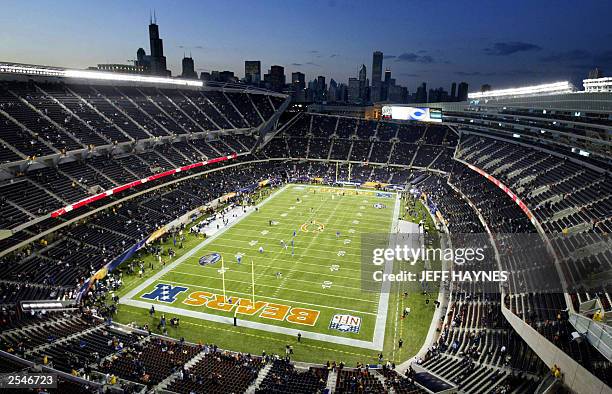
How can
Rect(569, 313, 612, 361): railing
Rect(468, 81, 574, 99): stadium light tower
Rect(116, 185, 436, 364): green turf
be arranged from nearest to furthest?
1. Rect(569, 313, 612, 361): railing
2. Rect(116, 185, 436, 364): green turf
3. Rect(468, 81, 574, 99): stadium light tower

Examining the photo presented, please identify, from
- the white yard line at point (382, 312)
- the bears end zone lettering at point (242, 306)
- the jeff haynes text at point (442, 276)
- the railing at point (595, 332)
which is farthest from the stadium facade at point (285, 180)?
the bears end zone lettering at point (242, 306)

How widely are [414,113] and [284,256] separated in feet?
179

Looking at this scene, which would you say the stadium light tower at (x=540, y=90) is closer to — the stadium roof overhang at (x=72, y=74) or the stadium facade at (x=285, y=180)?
the stadium facade at (x=285, y=180)

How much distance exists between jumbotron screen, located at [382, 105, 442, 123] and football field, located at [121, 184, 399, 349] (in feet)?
121

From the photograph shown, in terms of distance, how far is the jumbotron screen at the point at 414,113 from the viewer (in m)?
78.6

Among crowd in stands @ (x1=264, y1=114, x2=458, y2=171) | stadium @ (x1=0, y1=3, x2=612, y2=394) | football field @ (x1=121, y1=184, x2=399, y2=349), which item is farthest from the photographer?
crowd in stands @ (x1=264, y1=114, x2=458, y2=171)

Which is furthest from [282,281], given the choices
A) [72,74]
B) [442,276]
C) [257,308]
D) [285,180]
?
[72,74]

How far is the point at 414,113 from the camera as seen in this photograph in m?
80.7

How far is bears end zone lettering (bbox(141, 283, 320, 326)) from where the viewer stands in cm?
2727

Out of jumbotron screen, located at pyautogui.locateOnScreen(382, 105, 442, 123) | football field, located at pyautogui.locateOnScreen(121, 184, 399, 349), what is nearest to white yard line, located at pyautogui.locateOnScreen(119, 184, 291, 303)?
football field, located at pyautogui.locateOnScreen(121, 184, 399, 349)

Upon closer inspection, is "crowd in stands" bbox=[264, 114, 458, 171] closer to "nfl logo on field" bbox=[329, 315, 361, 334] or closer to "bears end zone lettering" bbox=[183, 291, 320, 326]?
"nfl logo on field" bbox=[329, 315, 361, 334]

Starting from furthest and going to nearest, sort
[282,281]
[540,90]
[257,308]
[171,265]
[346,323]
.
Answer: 1. [540,90]
2. [171,265]
3. [282,281]
4. [257,308]
5. [346,323]

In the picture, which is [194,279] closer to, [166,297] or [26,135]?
[166,297]

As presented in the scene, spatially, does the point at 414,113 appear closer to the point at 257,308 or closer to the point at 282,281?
the point at 282,281
